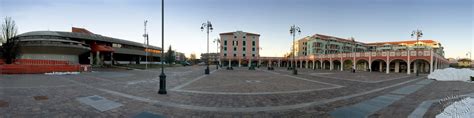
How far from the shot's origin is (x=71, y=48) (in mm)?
37906

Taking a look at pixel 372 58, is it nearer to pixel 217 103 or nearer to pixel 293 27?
pixel 293 27

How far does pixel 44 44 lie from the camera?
3559 centimetres

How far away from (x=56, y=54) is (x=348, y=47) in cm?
Result: 9441

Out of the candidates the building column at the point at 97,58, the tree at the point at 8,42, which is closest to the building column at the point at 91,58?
the building column at the point at 97,58

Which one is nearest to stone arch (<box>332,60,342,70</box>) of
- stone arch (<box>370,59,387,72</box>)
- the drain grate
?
stone arch (<box>370,59,387,72</box>)

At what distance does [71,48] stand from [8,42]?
12536 mm

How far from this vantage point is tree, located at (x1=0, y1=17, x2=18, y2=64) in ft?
82.6

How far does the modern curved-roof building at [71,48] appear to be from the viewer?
118 ft

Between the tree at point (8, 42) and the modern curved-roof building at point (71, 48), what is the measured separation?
1217mm

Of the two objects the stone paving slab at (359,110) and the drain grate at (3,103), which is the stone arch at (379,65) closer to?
the stone paving slab at (359,110)

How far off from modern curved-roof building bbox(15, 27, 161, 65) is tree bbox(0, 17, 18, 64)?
1217mm

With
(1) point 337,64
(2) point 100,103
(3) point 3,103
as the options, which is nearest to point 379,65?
(1) point 337,64

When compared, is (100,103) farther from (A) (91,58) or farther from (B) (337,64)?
(B) (337,64)

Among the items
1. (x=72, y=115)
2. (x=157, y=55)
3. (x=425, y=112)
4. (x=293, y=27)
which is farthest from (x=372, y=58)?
(x=157, y=55)
